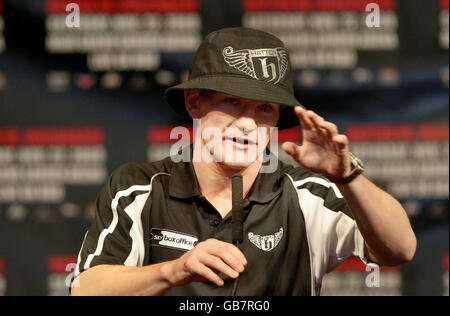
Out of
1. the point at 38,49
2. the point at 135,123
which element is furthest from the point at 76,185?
the point at 38,49

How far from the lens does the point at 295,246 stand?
1700 mm

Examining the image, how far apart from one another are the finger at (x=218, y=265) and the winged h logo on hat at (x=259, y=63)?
0.53m

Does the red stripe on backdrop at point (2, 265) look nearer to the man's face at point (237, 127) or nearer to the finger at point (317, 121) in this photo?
the man's face at point (237, 127)

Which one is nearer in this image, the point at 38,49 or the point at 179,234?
the point at 179,234

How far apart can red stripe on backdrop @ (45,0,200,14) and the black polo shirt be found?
83cm

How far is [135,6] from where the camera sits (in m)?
2.33

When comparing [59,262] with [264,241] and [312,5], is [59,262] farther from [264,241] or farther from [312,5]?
[312,5]

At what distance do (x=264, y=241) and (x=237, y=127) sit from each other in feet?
1.10

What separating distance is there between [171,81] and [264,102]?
82 centimetres

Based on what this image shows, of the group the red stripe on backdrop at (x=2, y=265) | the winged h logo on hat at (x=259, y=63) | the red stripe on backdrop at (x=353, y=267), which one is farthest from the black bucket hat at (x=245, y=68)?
the red stripe on backdrop at (x=2, y=265)

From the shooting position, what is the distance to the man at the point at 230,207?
5.02 feet
